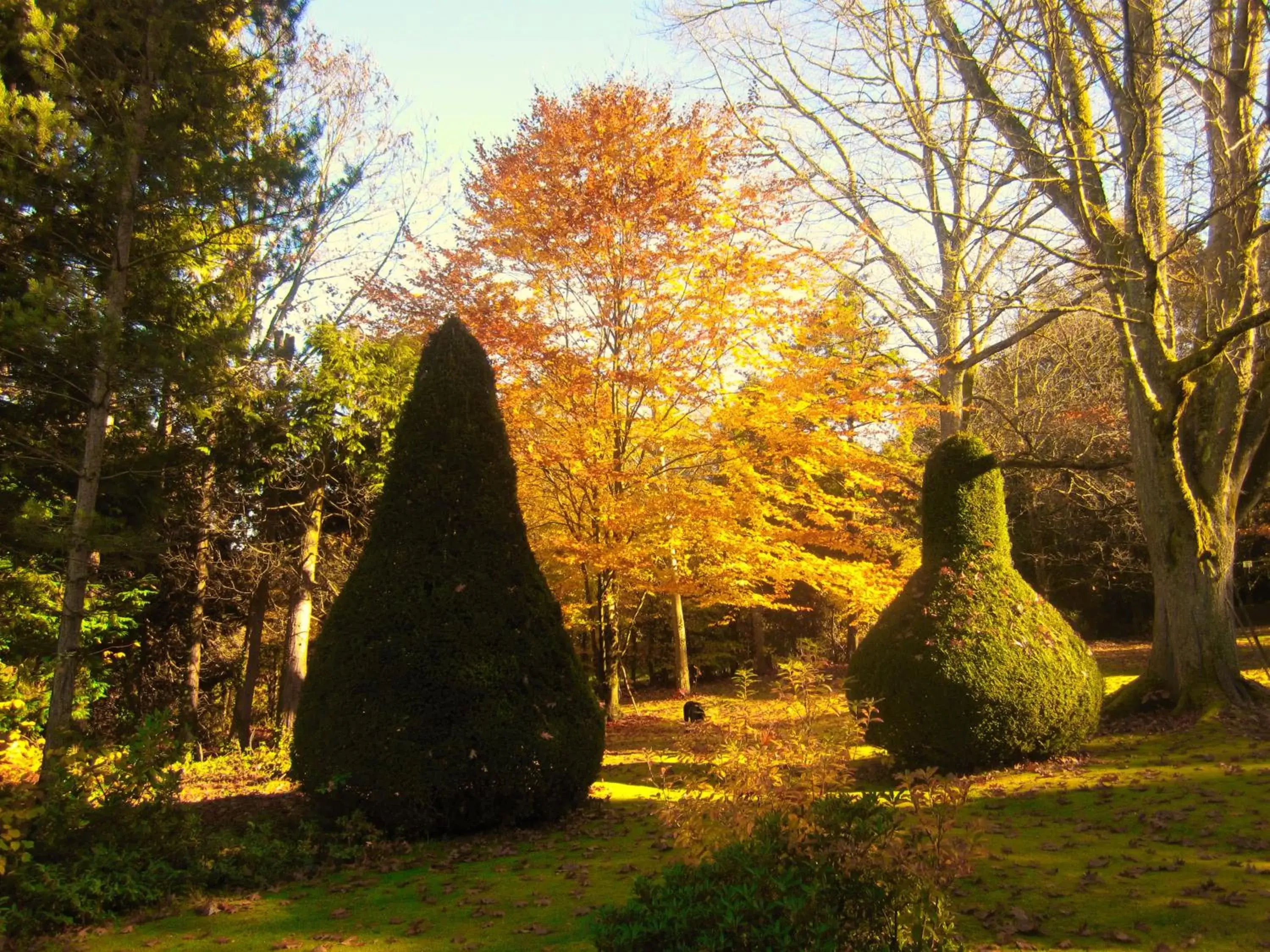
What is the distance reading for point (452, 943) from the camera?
4.11 metres

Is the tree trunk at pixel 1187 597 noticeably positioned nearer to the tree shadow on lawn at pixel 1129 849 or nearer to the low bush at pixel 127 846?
the tree shadow on lawn at pixel 1129 849

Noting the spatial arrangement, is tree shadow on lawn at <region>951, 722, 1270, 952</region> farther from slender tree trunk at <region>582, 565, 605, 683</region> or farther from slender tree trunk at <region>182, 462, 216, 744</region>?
slender tree trunk at <region>182, 462, 216, 744</region>

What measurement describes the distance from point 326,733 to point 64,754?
5.53 feet

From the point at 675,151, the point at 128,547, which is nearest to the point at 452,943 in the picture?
the point at 128,547

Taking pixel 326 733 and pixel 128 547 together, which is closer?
pixel 326 733

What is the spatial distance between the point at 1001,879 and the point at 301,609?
10838mm

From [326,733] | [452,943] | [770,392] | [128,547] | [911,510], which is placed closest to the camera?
[452,943]

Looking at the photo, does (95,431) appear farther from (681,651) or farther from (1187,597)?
(681,651)

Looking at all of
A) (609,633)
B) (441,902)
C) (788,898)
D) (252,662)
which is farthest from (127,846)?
(609,633)

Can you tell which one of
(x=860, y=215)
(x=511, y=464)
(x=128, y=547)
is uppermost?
(x=860, y=215)

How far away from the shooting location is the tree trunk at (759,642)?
74.9ft

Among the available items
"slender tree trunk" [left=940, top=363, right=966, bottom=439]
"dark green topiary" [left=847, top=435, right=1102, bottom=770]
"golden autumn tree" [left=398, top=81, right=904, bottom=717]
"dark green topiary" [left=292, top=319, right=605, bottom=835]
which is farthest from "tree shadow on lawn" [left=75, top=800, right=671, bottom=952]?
"slender tree trunk" [left=940, top=363, right=966, bottom=439]

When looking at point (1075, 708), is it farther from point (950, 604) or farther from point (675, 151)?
point (675, 151)

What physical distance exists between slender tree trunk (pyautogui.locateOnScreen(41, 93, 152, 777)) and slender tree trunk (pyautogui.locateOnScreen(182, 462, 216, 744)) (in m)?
4.88
